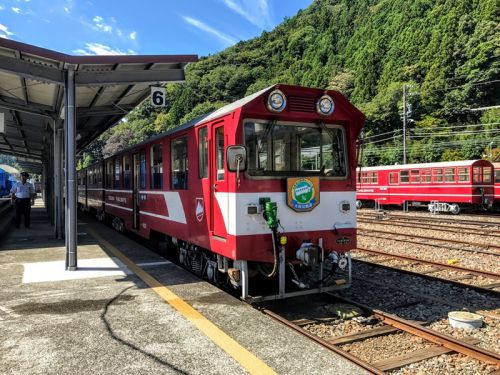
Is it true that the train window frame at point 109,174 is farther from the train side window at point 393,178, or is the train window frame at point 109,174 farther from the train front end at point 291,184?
the train side window at point 393,178

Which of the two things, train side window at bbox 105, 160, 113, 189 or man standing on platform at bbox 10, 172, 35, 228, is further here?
train side window at bbox 105, 160, 113, 189

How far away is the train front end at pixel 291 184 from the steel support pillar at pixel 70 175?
11.3 ft

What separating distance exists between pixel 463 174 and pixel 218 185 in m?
19.1

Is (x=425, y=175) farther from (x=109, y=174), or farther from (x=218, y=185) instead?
(x=218, y=185)

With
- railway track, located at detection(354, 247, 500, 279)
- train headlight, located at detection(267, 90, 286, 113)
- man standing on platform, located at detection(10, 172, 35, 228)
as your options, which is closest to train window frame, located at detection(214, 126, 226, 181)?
train headlight, located at detection(267, 90, 286, 113)

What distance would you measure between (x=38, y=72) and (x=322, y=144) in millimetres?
5221

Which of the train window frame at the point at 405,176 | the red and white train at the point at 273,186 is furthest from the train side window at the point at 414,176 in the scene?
the red and white train at the point at 273,186

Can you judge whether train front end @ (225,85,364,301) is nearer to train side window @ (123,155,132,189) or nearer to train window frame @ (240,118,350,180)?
train window frame @ (240,118,350,180)

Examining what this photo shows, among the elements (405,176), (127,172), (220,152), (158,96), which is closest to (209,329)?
(220,152)

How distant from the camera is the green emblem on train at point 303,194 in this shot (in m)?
6.07

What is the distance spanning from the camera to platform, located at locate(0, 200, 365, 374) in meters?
3.97

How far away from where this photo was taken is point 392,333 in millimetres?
5348

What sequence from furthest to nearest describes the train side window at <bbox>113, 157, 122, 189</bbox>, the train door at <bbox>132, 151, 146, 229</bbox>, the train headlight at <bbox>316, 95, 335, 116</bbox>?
the train side window at <bbox>113, 157, 122, 189</bbox>
the train door at <bbox>132, 151, 146, 229</bbox>
the train headlight at <bbox>316, 95, 335, 116</bbox>

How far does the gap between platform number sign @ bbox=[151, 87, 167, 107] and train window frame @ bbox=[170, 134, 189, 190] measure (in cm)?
147
